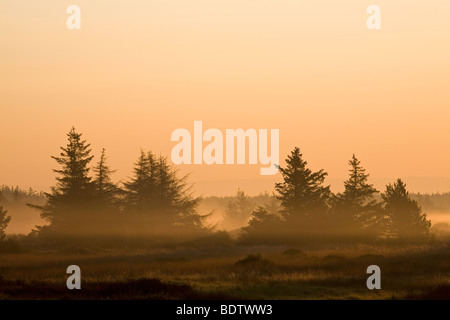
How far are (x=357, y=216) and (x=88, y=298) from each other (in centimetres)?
4466

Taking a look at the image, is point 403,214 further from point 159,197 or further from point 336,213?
point 159,197

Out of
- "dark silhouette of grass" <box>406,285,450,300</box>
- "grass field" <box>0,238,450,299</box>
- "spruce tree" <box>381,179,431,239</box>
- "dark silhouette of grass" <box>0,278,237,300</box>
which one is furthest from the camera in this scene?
"spruce tree" <box>381,179,431,239</box>

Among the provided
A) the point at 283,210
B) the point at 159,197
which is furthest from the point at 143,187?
the point at 283,210

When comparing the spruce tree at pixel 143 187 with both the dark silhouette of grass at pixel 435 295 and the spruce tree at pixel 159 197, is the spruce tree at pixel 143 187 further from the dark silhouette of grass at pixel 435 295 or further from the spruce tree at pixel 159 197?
the dark silhouette of grass at pixel 435 295

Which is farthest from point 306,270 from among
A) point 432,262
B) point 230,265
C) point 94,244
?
point 94,244

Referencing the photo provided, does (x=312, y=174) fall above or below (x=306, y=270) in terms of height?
above

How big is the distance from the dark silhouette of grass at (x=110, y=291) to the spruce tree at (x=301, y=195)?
3846 cm

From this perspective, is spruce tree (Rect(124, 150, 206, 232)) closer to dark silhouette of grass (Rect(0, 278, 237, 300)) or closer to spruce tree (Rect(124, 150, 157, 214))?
spruce tree (Rect(124, 150, 157, 214))

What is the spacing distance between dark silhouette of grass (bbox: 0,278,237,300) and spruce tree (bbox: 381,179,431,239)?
38.7m

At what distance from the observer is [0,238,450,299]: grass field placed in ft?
71.5

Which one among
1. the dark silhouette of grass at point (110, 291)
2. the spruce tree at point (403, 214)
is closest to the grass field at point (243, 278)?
the dark silhouette of grass at point (110, 291)

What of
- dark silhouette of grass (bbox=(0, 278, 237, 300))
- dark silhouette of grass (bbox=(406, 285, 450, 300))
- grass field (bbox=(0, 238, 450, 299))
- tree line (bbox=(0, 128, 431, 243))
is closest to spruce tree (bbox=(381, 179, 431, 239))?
tree line (bbox=(0, 128, 431, 243))

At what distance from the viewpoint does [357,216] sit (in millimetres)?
61781
